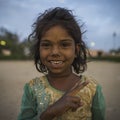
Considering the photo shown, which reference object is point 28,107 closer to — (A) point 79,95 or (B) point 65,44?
(A) point 79,95

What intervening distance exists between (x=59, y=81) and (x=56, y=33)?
29 centimetres

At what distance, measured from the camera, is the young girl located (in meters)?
1.89

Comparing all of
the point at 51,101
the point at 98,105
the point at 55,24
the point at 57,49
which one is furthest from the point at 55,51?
the point at 98,105

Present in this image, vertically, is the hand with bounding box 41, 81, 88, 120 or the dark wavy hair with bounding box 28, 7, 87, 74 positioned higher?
the dark wavy hair with bounding box 28, 7, 87, 74

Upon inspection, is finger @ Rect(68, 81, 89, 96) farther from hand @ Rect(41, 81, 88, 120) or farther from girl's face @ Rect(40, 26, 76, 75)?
girl's face @ Rect(40, 26, 76, 75)

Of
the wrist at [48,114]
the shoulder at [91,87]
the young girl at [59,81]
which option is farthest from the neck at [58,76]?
the wrist at [48,114]

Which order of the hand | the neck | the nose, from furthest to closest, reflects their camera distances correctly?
the neck, the nose, the hand

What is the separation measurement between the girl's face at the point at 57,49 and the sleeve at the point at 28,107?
0.19m

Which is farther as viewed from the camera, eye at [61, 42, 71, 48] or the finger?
eye at [61, 42, 71, 48]

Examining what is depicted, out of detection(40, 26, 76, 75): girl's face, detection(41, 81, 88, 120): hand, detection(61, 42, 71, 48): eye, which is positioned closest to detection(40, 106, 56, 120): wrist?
detection(41, 81, 88, 120): hand

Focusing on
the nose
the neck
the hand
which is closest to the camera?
the hand

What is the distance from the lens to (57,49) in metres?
1.89

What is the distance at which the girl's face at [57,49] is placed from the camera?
1.90 metres

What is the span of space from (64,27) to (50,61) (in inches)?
8.4
